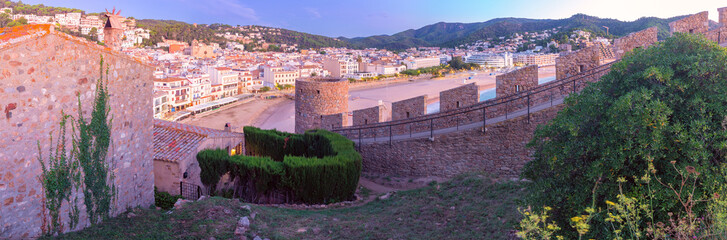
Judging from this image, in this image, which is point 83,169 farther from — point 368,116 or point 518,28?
point 518,28

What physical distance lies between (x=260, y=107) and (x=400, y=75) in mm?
39039

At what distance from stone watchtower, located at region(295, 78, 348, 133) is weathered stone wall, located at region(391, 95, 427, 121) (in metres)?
2.47

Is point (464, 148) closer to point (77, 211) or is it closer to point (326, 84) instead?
point (326, 84)

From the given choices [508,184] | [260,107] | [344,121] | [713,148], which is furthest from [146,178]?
[260,107]

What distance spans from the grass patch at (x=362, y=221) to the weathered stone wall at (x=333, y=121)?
714cm

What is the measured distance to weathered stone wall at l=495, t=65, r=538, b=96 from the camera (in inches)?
503

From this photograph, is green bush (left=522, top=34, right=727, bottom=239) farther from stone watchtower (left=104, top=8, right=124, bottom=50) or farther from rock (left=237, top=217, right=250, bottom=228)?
stone watchtower (left=104, top=8, right=124, bottom=50)

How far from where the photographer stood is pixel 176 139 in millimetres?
12188

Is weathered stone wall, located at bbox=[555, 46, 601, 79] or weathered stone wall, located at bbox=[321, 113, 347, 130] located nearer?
weathered stone wall, located at bbox=[555, 46, 601, 79]

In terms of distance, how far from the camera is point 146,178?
26.3ft

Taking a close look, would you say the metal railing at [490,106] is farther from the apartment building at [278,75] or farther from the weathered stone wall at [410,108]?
the apartment building at [278,75]

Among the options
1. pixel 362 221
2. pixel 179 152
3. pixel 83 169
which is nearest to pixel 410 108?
pixel 179 152

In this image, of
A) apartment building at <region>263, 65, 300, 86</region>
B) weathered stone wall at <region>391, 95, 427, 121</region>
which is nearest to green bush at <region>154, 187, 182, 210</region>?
weathered stone wall at <region>391, 95, 427, 121</region>

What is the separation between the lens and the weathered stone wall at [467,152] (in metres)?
11.1
